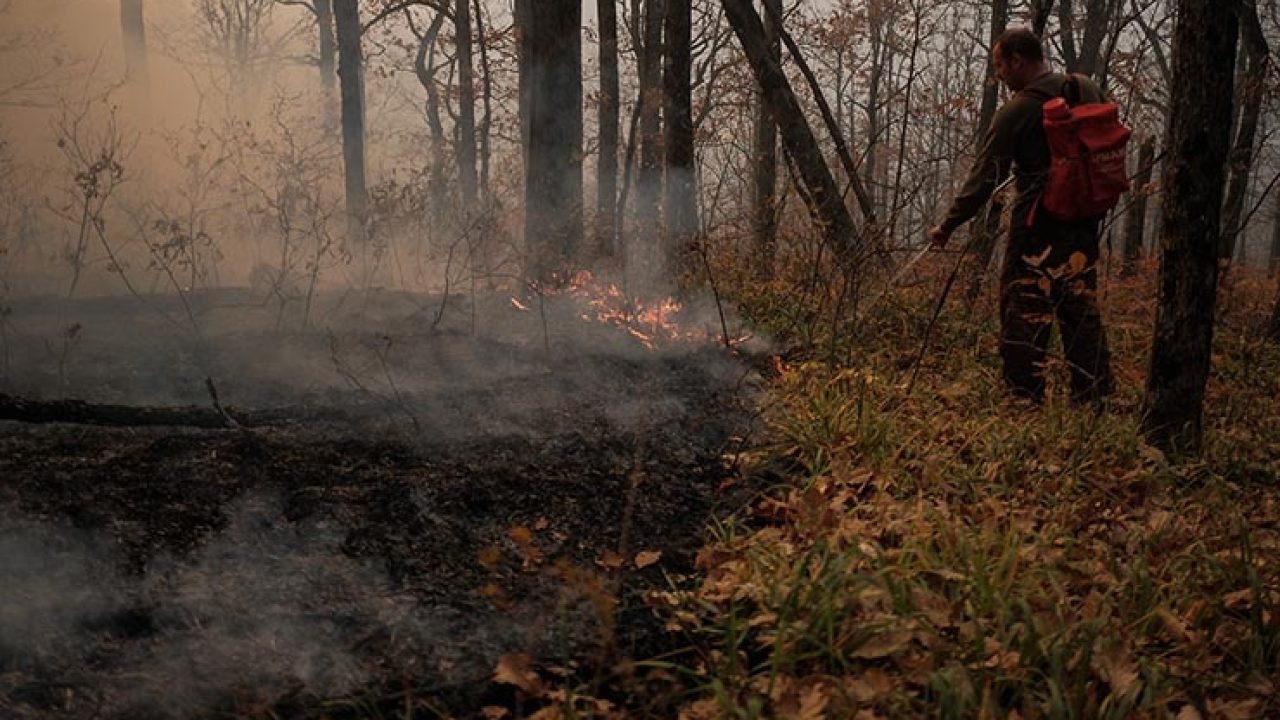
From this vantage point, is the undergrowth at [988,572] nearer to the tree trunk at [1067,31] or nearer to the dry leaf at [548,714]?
the dry leaf at [548,714]

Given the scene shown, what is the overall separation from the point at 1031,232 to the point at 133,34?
20078 millimetres

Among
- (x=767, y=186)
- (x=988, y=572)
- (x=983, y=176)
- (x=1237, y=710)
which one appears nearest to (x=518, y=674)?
(x=988, y=572)

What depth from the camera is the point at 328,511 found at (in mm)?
2893

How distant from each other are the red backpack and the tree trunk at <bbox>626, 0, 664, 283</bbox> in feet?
10.7

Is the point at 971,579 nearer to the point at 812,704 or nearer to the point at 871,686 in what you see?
the point at 871,686

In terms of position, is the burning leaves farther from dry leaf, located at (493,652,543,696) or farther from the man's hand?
dry leaf, located at (493,652,543,696)

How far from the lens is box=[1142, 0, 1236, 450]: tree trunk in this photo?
3.21m

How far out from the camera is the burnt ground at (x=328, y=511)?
2.15 metres

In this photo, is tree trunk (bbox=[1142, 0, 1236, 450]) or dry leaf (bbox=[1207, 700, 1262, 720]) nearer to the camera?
dry leaf (bbox=[1207, 700, 1262, 720])

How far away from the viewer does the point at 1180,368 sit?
3543mm

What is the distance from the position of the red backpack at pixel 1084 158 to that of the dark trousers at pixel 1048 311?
6.9 inches

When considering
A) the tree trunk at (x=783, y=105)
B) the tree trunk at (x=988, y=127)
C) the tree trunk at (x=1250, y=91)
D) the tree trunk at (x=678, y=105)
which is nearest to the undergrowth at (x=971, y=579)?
the tree trunk at (x=988, y=127)

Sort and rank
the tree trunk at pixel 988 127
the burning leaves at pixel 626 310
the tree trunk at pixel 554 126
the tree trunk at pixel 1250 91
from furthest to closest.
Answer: the tree trunk at pixel 554 126
the tree trunk at pixel 1250 91
the tree trunk at pixel 988 127
the burning leaves at pixel 626 310

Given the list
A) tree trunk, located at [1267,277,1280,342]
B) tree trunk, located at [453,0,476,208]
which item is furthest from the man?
tree trunk, located at [453,0,476,208]
